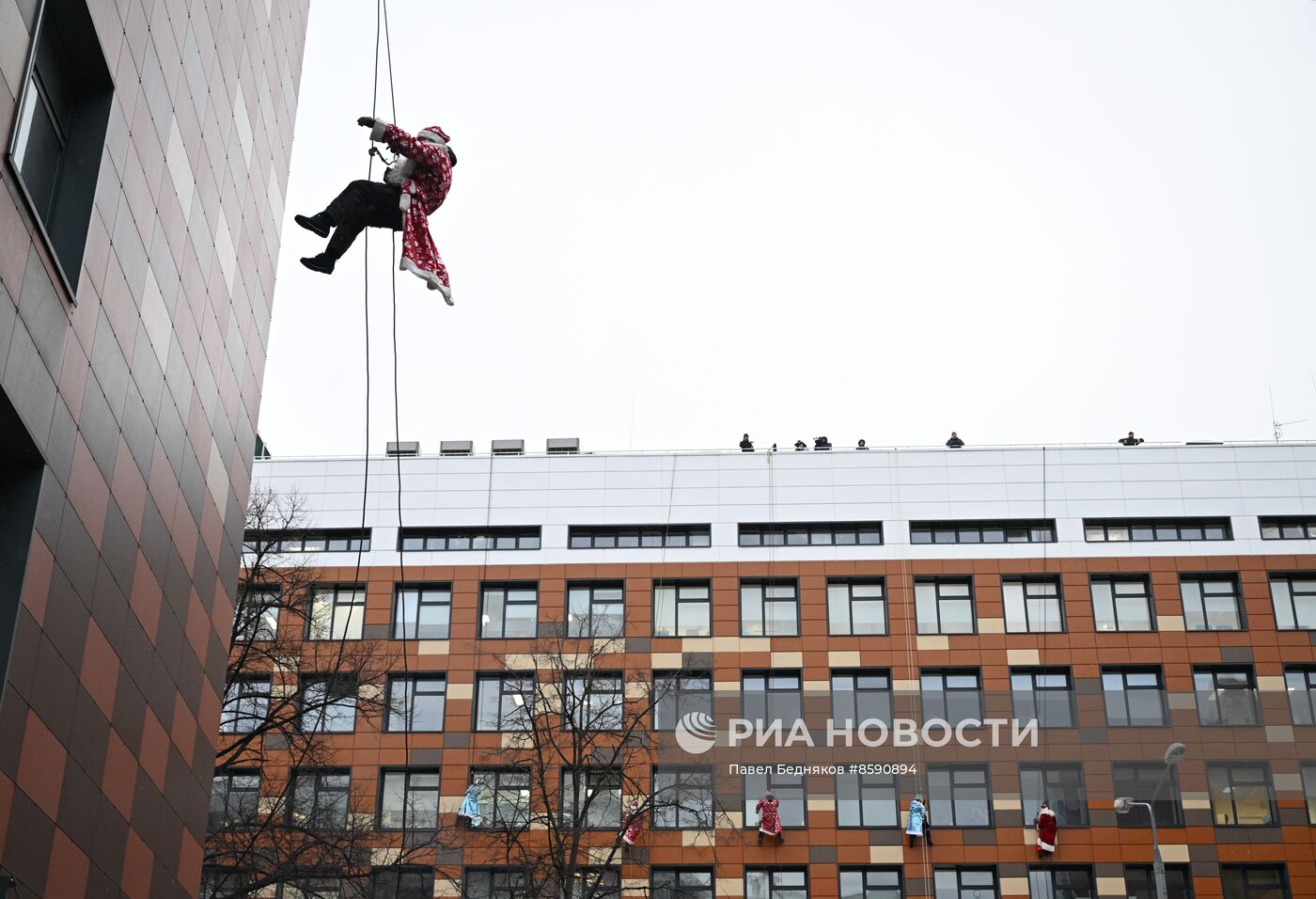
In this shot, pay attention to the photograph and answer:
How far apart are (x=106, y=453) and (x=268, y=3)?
12.2 meters

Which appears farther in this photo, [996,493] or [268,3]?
[996,493]

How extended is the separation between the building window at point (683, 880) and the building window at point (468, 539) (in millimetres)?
12319

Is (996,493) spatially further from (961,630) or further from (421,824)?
(421,824)

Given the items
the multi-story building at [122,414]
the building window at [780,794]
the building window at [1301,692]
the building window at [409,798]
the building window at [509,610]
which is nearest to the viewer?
the multi-story building at [122,414]

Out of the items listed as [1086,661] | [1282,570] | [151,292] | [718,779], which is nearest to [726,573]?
[718,779]

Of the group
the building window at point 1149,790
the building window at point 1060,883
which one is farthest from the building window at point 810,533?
the building window at point 1060,883

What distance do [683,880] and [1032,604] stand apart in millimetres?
14650

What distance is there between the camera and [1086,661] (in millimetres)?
51250

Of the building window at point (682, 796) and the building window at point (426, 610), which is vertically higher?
the building window at point (426, 610)

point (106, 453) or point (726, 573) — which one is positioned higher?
point (726, 573)

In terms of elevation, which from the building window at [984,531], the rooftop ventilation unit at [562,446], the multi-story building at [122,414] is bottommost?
the multi-story building at [122,414]

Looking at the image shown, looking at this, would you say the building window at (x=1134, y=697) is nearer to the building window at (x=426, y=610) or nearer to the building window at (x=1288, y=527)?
the building window at (x=1288, y=527)

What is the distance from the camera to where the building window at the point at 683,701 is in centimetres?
5038

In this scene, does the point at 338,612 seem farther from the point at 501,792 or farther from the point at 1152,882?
the point at 1152,882
